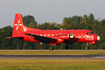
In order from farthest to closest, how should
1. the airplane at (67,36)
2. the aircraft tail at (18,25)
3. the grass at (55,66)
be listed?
the aircraft tail at (18,25), the airplane at (67,36), the grass at (55,66)

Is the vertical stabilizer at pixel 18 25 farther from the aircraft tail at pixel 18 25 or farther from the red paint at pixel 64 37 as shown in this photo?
the red paint at pixel 64 37

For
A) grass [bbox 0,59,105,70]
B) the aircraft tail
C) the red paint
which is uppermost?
the aircraft tail

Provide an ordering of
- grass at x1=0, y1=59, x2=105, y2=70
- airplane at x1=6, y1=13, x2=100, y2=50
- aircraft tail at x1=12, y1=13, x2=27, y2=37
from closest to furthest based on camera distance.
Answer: grass at x1=0, y1=59, x2=105, y2=70 → airplane at x1=6, y1=13, x2=100, y2=50 → aircraft tail at x1=12, y1=13, x2=27, y2=37

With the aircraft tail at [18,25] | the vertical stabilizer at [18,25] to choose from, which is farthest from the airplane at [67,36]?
the vertical stabilizer at [18,25]

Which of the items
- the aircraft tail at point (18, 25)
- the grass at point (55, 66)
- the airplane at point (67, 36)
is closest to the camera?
the grass at point (55, 66)

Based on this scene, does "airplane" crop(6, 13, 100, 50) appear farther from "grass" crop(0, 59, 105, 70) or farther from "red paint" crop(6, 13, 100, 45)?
"grass" crop(0, 59, 105, 70)

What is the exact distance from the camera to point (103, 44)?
6694 cm

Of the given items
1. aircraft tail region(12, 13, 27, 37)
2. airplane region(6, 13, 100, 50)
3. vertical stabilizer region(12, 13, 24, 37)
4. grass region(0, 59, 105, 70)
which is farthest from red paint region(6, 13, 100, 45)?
grass region(0, 59, 105, 70)

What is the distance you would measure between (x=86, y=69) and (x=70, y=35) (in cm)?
2967

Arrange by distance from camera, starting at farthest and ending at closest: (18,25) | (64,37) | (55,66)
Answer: (18,25)
(64,37)
(55,66)

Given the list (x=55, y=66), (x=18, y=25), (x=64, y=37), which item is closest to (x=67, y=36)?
(x=64, y=37)

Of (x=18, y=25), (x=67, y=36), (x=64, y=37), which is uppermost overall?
(x=18, y=25)

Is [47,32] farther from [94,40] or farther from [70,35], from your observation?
[94,40]

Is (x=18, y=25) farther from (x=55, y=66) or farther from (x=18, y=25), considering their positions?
(x=55, y=66)
